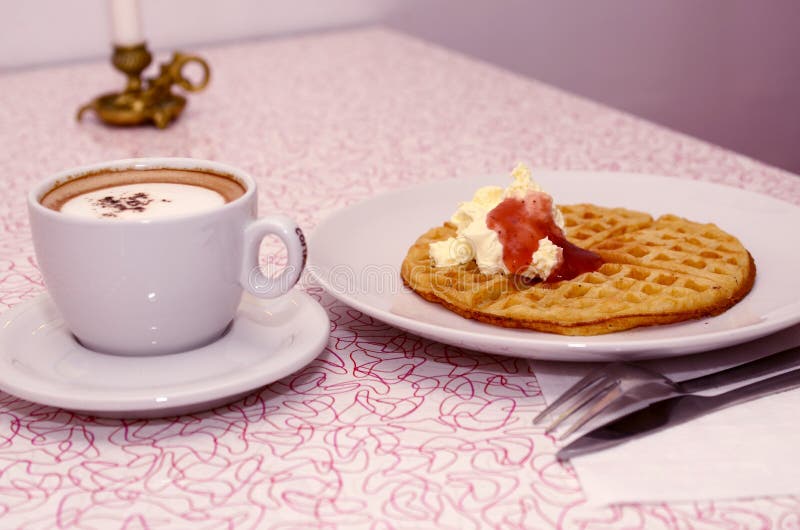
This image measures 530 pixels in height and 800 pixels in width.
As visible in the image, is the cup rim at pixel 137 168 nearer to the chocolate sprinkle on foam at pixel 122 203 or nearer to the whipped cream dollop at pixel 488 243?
the chocolate sprinkle on foam at pixel 122 203

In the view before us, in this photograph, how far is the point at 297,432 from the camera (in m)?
0.79

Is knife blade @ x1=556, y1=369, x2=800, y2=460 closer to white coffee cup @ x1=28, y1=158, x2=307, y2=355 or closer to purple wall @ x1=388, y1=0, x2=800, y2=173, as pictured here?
white coffee cup @ x1=28, y1=158, x2=307, y2=355

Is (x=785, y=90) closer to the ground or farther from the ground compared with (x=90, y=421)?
closer to the ground

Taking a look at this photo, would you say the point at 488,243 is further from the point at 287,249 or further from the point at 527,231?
the point at 287,249

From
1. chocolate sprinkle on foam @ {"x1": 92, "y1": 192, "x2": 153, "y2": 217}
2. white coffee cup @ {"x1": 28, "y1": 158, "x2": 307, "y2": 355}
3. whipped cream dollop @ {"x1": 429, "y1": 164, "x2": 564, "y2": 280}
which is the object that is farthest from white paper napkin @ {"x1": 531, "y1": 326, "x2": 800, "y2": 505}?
chocolate sprinkle on foam @ {"x1": 92, "y1": 192, "x2": 153, "y2": 217}

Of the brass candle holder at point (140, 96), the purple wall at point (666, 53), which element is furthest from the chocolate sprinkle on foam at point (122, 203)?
the purple wall at point (666, 53)

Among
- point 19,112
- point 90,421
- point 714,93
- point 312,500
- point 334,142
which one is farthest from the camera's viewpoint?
point 714,93

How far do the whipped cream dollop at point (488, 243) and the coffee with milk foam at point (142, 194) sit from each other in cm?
23

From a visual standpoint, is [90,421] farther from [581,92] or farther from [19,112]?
[581,92]

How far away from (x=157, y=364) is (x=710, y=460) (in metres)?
0.47

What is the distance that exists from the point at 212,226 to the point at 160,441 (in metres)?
0.19

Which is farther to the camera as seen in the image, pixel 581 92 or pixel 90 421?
pixel 581 92

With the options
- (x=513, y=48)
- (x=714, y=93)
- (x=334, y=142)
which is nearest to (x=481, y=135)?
(x=334, y=142)

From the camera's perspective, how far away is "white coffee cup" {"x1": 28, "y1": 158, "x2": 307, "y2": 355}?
2.58 ft
